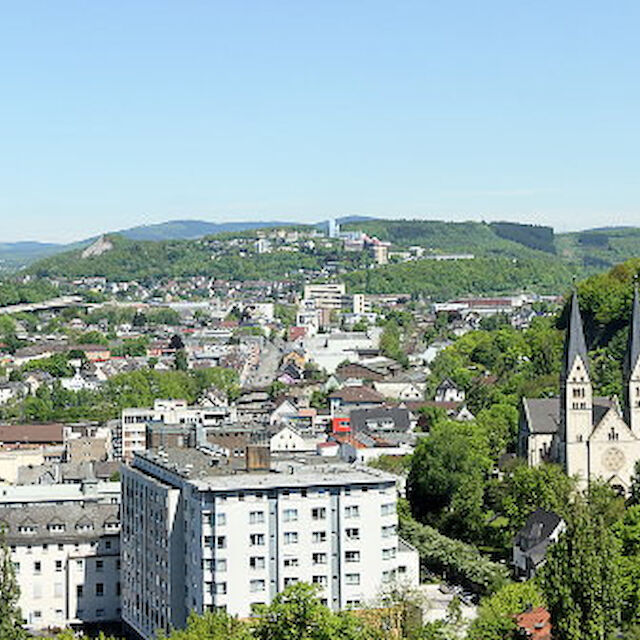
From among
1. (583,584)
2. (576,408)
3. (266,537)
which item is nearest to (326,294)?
(576,408)

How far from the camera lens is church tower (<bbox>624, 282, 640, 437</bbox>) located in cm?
6234

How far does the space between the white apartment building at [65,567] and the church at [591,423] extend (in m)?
20.1

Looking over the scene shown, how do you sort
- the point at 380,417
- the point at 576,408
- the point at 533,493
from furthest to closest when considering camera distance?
the point at 380,417, the point at 576,408, the point at 533,493

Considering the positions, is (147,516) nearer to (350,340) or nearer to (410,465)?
(410,465)

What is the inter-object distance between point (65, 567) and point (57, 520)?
1480mm

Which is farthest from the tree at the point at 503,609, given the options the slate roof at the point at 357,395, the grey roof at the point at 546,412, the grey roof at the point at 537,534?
the slate roof at the point at 357,395

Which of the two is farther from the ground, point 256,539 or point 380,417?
point 256,539

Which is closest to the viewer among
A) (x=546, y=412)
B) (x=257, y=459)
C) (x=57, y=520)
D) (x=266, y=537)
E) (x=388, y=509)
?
(x=266, y=537)

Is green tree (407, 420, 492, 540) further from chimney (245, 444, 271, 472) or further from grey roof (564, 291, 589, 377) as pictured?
chimney (245, 444, 271, 472)

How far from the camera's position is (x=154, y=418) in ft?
255

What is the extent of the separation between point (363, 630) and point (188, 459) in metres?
10.9

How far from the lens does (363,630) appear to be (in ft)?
118

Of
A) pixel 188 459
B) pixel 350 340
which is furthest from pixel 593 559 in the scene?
pixel 350 340

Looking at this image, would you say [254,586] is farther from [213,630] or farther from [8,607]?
[8,607]
